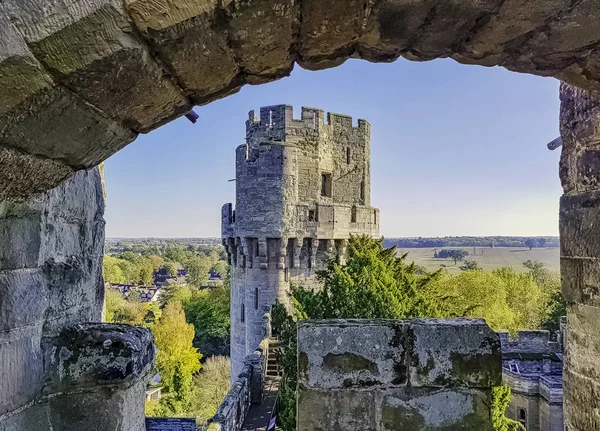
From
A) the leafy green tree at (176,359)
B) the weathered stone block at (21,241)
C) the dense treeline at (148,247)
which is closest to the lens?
the weathered stone block at (21,241)

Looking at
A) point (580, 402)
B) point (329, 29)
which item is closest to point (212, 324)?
point (580, 402)

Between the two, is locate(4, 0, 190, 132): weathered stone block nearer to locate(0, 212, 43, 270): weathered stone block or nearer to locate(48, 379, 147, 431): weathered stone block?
locate(0, 212, 43, 270): weathered stone block

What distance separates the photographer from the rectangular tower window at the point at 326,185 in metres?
16.7

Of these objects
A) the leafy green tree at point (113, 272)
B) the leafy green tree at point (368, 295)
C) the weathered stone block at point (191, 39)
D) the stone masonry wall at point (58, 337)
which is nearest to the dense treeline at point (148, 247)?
the leafy green tree at point (113, 272)

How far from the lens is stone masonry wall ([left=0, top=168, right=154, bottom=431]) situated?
54.8 inches

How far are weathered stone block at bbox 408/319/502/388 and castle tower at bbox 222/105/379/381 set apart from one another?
13144 millimetres

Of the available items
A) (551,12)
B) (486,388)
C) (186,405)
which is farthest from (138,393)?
(186,405)

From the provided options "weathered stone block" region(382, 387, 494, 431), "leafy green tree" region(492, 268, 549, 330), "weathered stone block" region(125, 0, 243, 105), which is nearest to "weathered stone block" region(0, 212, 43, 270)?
"weathered stone block" region(125, 0, 243, 105)

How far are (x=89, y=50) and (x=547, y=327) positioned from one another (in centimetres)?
2953

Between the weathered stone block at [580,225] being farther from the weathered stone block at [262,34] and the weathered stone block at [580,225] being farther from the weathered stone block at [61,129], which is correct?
the weathered stone block at [61,129]

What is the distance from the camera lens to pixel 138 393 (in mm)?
1736

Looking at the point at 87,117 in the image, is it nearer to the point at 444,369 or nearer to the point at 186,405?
the point at 444,369

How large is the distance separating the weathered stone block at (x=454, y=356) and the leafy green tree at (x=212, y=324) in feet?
106

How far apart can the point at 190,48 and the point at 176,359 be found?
82.4ft
